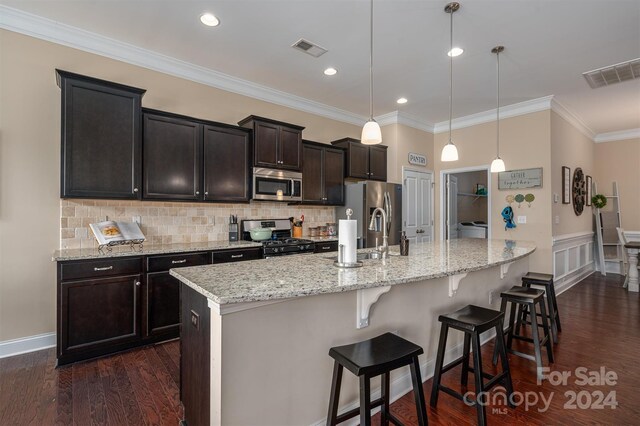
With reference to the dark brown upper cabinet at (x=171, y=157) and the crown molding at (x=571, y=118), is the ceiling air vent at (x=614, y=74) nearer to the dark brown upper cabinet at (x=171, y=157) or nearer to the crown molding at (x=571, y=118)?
the crown molding at (x=571, y=118)

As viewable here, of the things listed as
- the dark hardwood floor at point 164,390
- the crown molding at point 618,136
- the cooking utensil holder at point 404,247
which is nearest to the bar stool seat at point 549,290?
the dark hardwood floor at point 164,390

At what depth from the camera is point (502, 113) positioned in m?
5.08

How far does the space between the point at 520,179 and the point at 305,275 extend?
4.61m

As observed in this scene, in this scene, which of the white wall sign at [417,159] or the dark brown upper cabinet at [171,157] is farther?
the white wall sign at [417,159]

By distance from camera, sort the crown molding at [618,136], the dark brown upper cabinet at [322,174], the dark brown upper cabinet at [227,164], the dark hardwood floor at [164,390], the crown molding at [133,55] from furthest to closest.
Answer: the crown molding at [618,136] < the dark brown upper cabinet at [322,174] < the dark brown upper cabinet at [227,164] < the crown molding at [133,55] < the dark hardwood floor at [164,390]

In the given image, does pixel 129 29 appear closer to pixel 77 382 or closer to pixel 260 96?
pixel 260 96

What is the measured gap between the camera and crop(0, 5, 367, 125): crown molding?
9.16 ft

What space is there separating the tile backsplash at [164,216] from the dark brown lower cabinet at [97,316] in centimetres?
64

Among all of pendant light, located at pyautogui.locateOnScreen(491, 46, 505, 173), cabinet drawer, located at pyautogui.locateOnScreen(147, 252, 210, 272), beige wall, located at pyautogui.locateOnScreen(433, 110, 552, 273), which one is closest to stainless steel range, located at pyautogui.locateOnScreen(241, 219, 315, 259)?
cabinet drawer, located at pyautogui.locateOnScreen(147, 252, 210, 272)

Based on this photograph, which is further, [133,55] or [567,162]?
[567,162]

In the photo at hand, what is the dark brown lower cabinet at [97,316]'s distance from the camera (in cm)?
254

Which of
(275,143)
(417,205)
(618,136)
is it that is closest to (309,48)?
(275,143)

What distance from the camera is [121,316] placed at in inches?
109

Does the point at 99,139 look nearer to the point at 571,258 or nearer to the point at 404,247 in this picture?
the point at 404,247
